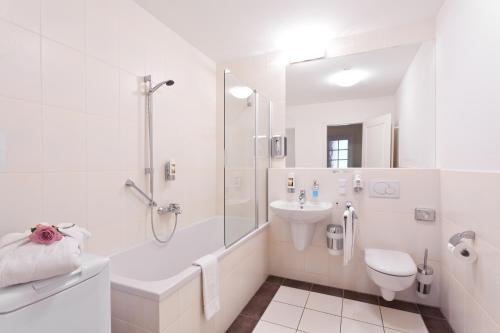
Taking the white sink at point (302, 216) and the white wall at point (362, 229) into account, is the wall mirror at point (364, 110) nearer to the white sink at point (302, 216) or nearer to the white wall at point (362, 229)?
the white wall at point (362, 229)

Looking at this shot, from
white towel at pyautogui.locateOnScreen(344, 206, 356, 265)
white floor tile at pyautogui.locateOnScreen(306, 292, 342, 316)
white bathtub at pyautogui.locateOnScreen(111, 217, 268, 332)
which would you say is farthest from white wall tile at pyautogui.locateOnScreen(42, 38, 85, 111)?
white floor tile at pyautogui.locateOnScreen(306, 292, 342, 316)

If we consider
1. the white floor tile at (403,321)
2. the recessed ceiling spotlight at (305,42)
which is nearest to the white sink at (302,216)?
the white floor tile at (403,321)

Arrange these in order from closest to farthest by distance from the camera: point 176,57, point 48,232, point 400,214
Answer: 1. point 48,232
2. point 400,214
3. point 176,57

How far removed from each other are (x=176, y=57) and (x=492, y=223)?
2.50 m

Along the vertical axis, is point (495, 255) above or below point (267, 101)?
below

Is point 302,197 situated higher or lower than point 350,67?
lower

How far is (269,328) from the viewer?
1.73m

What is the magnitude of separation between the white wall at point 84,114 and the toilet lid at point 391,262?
1695mm

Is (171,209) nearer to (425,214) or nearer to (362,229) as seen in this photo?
(362,229)

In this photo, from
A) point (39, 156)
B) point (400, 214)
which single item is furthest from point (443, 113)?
point (39, 156)

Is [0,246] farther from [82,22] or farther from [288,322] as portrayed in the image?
[288,322]

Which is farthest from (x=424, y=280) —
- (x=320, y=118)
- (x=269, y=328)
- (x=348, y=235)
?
(x=320, y=118)

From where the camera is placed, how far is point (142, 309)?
3.83 ft

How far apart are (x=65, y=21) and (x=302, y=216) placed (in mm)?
2054
